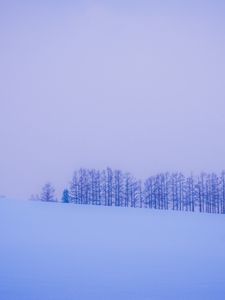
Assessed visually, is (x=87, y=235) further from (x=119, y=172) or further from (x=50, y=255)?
(x=119, y=172)

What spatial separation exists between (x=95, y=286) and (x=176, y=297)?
1.27m

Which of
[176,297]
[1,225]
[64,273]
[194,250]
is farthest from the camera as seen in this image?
[1,225]

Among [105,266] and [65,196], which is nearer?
[105,266]

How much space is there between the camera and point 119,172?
5166 cm

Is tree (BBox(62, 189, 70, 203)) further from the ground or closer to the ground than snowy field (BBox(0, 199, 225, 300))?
further from the ground

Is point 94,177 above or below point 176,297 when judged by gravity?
above

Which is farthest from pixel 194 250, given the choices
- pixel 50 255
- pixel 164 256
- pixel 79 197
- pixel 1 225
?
pixel 79 197

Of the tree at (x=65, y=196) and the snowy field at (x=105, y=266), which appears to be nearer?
the snowy field at (x=105, y=266)

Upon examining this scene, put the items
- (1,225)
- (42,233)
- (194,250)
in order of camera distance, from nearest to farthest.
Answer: (194,250)
(42,233)
(1,225)

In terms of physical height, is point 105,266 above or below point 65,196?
below

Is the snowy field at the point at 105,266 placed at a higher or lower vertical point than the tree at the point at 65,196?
lower

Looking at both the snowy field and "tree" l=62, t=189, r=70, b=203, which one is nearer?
the snowy field

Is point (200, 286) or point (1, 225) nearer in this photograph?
point (200, 286)

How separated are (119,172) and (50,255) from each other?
43691 millimetres
